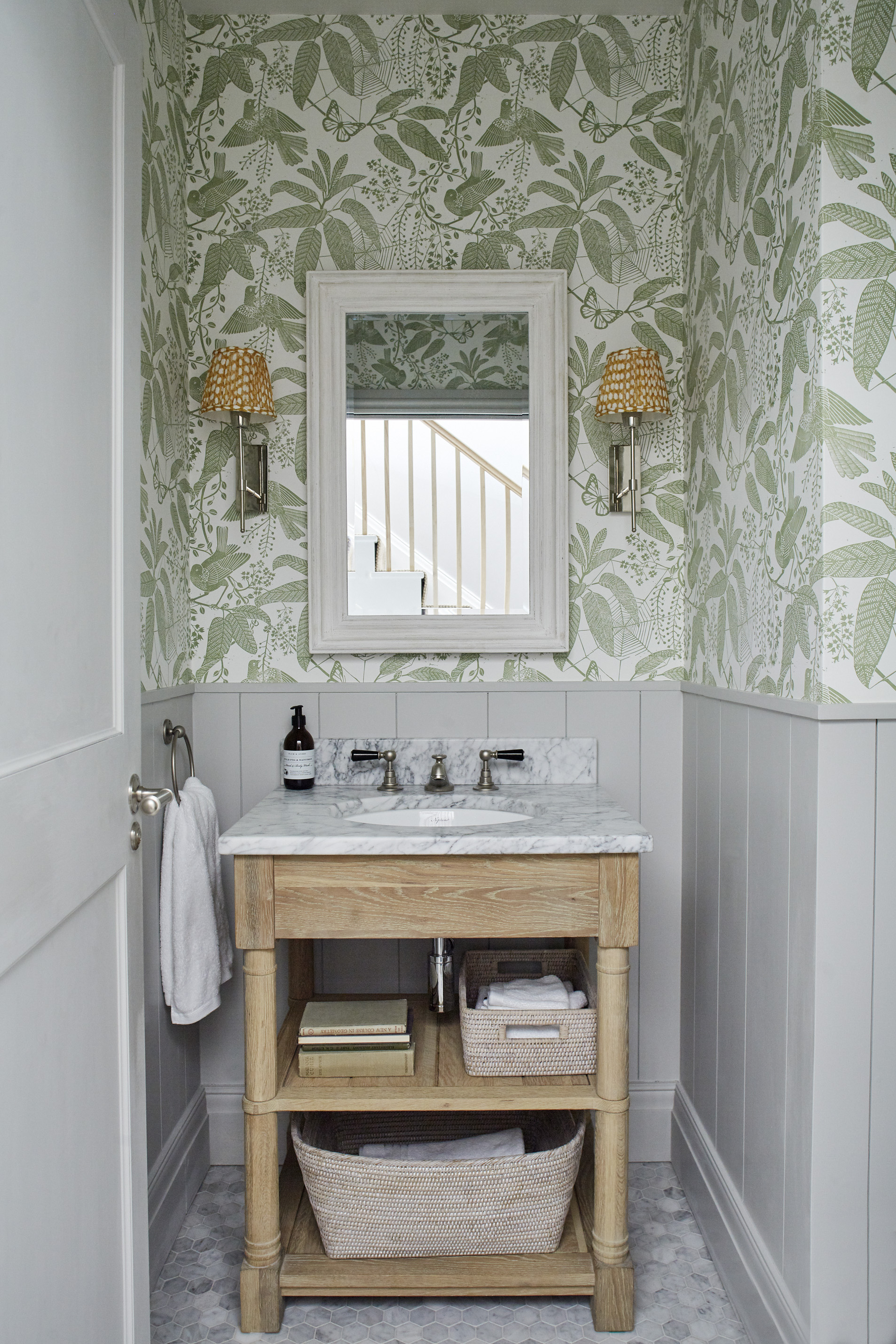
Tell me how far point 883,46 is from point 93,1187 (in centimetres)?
180

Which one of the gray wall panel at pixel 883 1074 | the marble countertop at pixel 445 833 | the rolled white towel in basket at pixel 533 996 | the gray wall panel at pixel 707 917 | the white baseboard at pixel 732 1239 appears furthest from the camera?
the gray wall panel at pixel 707 917

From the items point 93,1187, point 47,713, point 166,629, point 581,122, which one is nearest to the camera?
point 47,713

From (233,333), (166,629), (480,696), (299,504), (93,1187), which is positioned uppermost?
(233,333)

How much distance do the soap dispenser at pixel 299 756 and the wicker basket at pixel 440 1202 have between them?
0.71 meters

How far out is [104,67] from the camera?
46.2 inches

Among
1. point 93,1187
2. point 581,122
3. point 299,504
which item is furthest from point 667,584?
point 93,1187

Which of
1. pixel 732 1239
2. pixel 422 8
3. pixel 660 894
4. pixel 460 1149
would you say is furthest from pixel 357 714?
pixel 422 8

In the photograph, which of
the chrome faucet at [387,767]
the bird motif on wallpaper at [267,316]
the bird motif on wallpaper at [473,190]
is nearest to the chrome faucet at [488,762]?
the chrome faucet at [387,767]

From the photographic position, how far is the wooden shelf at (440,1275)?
1.65 meters

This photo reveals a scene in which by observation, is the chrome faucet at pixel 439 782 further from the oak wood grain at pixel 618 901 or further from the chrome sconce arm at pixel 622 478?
the chrome sconce arm at pixel 622 478

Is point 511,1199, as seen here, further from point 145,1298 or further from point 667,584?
point 667,584

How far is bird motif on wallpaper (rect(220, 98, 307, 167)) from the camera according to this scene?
7.16ft

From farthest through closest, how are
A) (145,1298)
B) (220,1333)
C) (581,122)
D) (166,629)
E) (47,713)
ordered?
(581,122), (166,629), (220,1333), (145,1298), (47,713)

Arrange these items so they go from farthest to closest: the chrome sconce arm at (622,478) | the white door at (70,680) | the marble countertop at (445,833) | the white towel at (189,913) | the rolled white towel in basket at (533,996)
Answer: the chrome sconce arm at (622,478) → the white towel at (189,913) → the rolled white towel in basket at (533,996) → the marble countertop at (445,833) → the white door at (70,680)
